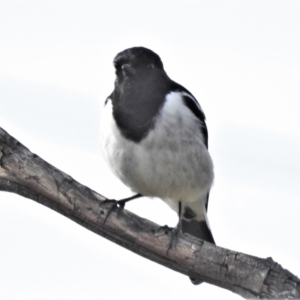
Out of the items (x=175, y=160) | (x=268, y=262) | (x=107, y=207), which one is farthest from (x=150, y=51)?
(x=268, y=262)

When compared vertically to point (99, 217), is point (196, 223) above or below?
above

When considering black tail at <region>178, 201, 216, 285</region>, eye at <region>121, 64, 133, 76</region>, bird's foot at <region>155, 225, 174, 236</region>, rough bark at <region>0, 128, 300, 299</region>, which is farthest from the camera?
black tail at <region>178, 201, 216, 285</region>

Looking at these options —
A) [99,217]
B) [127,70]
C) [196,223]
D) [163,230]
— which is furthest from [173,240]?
[196,223]

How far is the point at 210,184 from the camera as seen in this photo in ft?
25.6

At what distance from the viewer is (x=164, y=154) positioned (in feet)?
23.6

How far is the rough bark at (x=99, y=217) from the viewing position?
21.1ft

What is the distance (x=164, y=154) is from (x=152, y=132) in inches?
7.9

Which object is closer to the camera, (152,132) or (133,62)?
(152,132)

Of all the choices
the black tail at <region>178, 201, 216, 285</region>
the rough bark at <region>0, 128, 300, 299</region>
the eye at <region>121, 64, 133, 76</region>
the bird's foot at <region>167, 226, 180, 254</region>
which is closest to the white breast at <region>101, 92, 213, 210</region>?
the eye at <region>121, 64, 133, 76</region>

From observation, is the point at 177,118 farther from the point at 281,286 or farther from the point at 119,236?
the point at 281,286

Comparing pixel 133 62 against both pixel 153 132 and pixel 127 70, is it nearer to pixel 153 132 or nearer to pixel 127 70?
pixel 127 70

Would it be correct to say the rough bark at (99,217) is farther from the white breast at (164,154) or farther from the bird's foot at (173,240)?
the white breast at (164,154)

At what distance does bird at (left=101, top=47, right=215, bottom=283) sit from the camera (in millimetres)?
7199

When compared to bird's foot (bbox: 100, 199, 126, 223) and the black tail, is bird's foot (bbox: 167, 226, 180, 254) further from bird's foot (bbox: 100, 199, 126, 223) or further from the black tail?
the black tail
